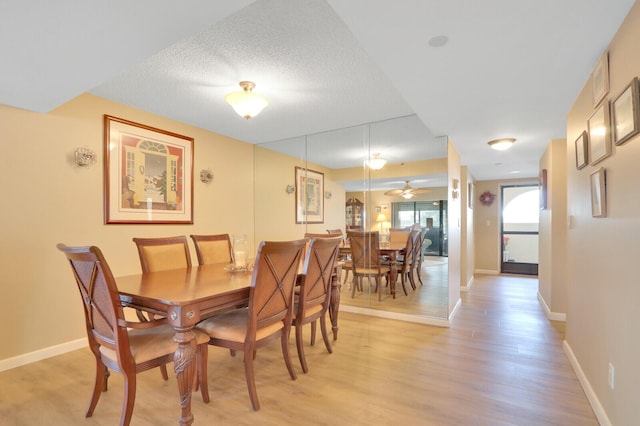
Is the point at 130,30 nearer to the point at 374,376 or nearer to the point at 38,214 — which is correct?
the point at 38,214

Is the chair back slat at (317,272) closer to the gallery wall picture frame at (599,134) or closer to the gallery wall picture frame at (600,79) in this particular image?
the gallery wall picture frame at (599,134)

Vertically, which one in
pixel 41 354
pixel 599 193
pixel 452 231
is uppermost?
pixel 599 193

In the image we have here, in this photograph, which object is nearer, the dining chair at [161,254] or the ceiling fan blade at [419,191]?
the dining chair at [161,254]

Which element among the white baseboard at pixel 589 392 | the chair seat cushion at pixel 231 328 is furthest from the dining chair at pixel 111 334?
the white baseboard at pixel 589 392

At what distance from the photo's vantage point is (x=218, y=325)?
2.08 m

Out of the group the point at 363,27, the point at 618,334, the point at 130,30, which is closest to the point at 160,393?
the point at 130,30

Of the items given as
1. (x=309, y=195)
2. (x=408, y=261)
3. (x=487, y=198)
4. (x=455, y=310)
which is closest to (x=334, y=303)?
(x=408, y=261)

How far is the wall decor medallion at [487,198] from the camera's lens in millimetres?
7098

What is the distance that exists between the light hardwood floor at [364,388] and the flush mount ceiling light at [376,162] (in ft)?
6.82

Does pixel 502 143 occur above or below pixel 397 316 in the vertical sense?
above

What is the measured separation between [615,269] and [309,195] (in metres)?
3.54

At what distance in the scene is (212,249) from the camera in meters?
3.29

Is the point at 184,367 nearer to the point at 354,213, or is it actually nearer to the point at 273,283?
the point at 273,283

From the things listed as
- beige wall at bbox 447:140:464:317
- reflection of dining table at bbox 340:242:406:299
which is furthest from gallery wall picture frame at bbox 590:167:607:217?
reflection of dining table at bbox 340:242:406:299
